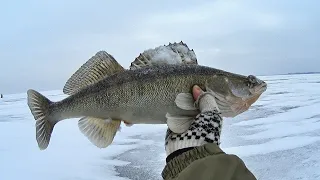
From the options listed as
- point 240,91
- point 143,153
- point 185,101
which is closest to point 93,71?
point 185,101

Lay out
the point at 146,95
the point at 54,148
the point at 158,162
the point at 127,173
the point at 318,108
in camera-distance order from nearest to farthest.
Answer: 1. the point at 146,95
2. the point at 127,173
3. the point at 158,162
4. the point at 54,148
5. the point at 318,108

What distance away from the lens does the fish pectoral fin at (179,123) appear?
1.77m

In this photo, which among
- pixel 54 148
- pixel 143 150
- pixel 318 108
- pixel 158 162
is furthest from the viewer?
pixel 318 108

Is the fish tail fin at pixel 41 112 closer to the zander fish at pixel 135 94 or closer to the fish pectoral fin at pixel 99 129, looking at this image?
the zander fish at pixel 135 94

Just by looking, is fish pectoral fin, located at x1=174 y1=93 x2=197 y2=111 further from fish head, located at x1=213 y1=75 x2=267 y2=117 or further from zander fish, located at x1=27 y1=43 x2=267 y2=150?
fish head, located at x1=213 y1=75 x2=267 y2=117

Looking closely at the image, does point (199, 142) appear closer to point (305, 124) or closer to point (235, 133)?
point (235, 133)

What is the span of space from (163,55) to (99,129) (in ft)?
2.20

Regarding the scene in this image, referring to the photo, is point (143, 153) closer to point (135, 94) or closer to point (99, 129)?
point (99, 129)

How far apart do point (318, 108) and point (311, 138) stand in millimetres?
3658

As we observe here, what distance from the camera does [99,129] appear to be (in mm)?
2307

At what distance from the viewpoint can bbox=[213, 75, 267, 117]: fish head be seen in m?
2.23

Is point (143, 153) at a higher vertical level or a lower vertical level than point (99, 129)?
lower

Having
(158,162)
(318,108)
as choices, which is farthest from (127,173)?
(318,108)

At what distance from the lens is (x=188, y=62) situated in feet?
7.43
